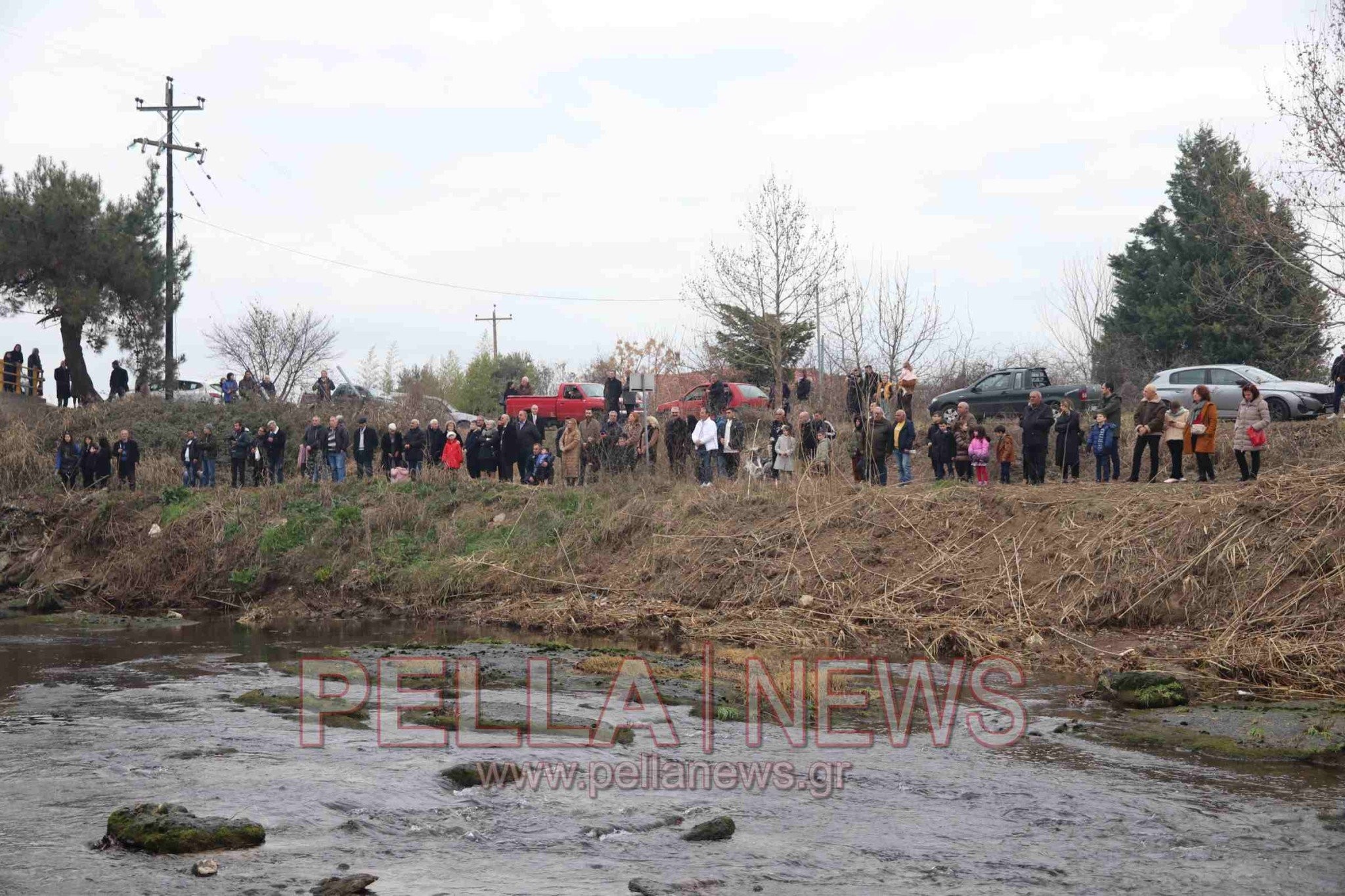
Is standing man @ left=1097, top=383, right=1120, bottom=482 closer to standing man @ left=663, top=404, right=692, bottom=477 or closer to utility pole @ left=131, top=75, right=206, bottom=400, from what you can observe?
standing man @ left=663, top=404, right=692, bottom=477

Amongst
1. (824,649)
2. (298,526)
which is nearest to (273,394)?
(298,526)

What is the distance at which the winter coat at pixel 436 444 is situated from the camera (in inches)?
1133

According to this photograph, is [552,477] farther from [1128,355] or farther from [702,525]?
[1128,355]

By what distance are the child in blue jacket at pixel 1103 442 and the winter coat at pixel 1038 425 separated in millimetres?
765

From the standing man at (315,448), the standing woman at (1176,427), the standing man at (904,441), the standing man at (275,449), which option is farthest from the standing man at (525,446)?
the standing woman at (1176,427)

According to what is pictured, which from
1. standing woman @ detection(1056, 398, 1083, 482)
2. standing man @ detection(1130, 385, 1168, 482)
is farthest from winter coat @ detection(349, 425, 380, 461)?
standing man @ detection(1130, 385, 1168, 482)

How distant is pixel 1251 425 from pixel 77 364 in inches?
1407

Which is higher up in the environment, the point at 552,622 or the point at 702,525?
the point at 702,525

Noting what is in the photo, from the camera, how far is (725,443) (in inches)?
987

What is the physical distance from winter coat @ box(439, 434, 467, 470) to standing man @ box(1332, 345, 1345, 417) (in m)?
18.1

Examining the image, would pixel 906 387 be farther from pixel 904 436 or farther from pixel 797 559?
pixel 797 559

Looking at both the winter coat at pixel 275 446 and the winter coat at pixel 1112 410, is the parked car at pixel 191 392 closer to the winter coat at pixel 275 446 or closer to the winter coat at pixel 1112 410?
the winter coat at pixel 275 446

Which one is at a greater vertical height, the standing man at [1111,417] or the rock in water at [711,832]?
the standing man at [1111,417]

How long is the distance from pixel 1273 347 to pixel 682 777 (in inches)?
1273
